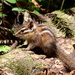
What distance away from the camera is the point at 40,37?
431 cm

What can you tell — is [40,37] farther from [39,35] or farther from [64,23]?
[64,23]

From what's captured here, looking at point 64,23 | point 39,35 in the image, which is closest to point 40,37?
point 39,35

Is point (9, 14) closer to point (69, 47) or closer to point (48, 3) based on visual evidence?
point (48, 3)

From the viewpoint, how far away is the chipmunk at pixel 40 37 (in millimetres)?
4184

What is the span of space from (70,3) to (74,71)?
6.22m

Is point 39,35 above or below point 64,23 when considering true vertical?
above

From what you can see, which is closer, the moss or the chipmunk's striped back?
the chipmunk's striped back

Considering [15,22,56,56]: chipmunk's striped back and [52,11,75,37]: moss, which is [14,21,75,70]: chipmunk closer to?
[15,22,56,56]: chipmunk's striped back

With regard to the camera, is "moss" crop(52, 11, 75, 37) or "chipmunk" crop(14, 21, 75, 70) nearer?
"chipmunk" crop(14, 21, 75, 70)

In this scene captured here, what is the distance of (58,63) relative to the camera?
3.99 metres

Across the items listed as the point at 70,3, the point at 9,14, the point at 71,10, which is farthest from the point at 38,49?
the point at 70,3

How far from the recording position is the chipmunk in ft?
13.7

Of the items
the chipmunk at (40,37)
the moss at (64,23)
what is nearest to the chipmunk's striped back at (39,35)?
the chipmunk at (40,37)

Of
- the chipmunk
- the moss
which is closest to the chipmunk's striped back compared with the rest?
the chipmunk
